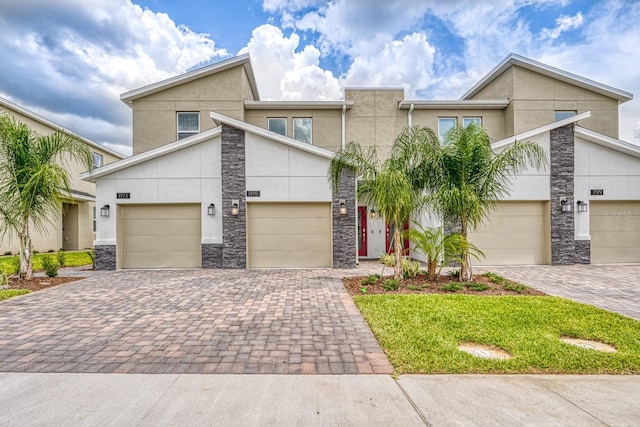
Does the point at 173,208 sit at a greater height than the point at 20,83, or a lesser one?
lesser

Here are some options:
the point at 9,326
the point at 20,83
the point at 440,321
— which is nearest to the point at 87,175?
the point at 9,326

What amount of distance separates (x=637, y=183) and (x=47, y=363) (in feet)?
53.8

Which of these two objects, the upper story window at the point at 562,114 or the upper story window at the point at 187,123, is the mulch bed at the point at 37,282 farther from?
the upper story window at the point at 562,114

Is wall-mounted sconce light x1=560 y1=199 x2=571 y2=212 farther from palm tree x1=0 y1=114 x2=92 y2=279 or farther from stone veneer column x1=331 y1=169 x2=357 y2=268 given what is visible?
palm tree x1=0 y1=114 x2=92 y2=279

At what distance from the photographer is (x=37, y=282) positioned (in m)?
8.27

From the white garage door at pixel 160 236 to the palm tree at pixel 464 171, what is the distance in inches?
308

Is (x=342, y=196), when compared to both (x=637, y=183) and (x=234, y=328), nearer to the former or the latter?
(x=234, y=328)

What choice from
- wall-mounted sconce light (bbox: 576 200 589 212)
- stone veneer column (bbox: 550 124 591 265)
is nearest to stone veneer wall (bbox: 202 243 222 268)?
stone veneer column (bbox: 550 124 591 265)

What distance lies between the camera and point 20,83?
57.6ft

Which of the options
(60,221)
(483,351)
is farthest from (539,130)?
(60,221)

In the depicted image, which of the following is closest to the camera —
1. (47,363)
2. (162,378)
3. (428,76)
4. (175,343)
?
(162,378)

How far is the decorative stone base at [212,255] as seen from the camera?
420 inches

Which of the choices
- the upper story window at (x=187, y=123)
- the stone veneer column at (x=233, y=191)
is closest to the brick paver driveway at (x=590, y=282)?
the stone veneer column at (x=233, y=191)

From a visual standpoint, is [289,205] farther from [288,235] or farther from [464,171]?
[464,171]
